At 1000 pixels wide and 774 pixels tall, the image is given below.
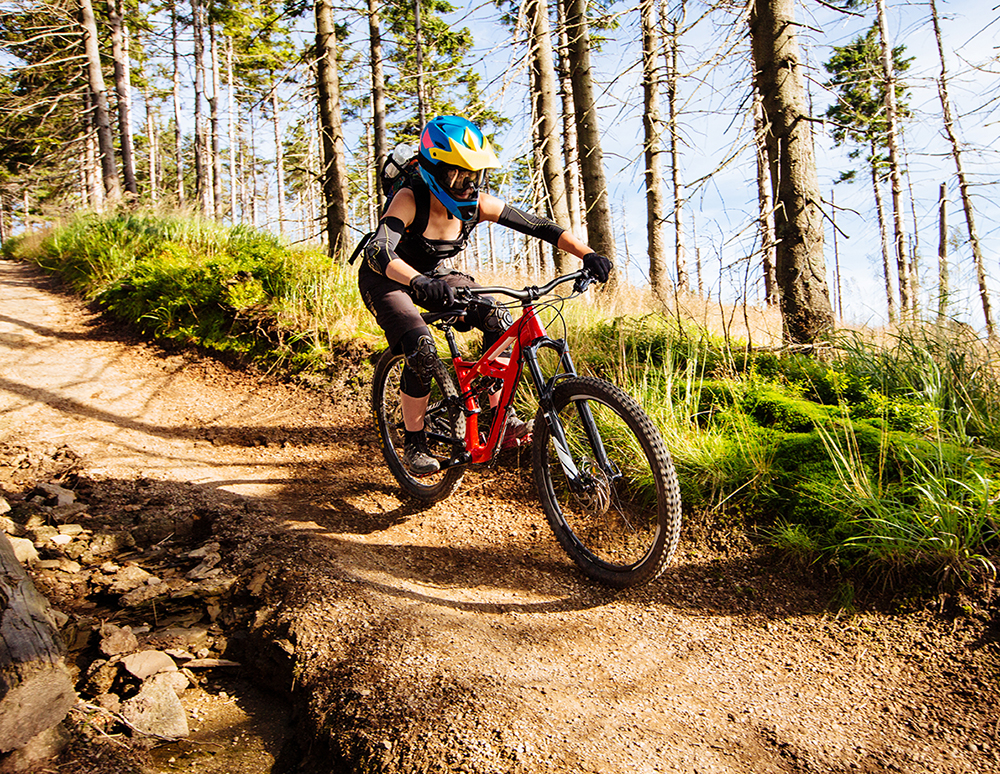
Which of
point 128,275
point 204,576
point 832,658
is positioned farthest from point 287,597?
point 128,275

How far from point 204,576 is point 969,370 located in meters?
4.73

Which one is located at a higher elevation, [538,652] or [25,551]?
[25,551]

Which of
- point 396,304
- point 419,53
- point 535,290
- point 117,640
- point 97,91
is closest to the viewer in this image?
point 117,640

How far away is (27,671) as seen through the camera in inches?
72.9

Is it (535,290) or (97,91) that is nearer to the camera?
(535,290)

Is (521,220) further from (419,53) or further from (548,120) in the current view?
(419,53)

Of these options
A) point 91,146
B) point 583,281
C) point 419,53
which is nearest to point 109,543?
point 583,281

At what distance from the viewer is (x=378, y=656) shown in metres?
2.39

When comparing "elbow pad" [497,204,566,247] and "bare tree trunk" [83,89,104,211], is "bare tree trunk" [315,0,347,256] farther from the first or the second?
"bare tree trunk" [83,89,104,211]

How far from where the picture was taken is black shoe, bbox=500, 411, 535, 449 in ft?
11.6

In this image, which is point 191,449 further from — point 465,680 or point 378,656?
point 465,680

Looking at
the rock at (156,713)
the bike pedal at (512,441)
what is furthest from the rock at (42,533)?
the bike pedal at (512,441)

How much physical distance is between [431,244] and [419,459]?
143 cm

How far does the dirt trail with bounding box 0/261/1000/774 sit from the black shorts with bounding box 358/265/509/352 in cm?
129
